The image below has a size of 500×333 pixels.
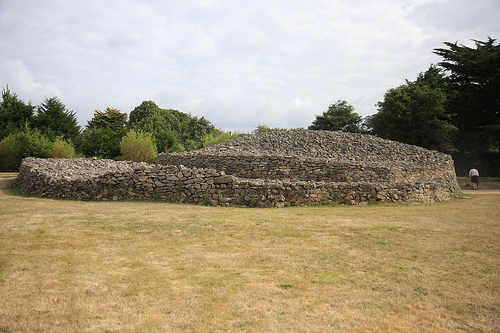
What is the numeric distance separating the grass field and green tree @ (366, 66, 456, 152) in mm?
19997

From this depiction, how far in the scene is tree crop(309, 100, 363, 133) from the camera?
123 feet

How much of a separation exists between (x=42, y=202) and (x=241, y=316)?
29.6ft

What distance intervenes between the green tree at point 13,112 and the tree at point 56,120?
884 millimetres

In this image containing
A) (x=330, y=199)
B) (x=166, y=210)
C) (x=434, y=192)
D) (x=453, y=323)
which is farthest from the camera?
(x=434, y=192)

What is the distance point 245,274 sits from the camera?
14.4ft

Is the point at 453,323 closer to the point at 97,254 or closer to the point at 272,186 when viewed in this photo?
the point at 97,254

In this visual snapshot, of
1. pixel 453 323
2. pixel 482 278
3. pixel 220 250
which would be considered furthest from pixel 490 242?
pixel 220 250

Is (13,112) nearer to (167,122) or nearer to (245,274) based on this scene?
(167,122)

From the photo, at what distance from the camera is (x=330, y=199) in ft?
34.9

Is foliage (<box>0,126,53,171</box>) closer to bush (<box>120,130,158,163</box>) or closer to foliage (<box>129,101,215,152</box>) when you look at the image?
bush (<box>120,130,158,163</box>)

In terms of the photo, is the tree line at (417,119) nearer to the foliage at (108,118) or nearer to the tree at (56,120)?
the tree at (56,120)

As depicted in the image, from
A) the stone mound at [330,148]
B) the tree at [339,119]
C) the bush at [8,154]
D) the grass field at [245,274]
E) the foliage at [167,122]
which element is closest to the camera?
the grass field at [245,274]

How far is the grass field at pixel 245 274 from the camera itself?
3.18m

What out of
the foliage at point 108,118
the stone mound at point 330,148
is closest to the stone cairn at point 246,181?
the stone mound at point 330,148
